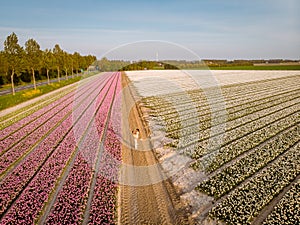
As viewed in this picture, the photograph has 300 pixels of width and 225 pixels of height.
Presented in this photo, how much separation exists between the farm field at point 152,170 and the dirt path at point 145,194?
1.5 inches

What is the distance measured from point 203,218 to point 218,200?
129 centimetres

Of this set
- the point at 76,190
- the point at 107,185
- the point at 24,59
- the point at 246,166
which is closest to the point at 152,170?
the point at 107,185

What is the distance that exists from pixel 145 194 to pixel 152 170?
2.09 metres

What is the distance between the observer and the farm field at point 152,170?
838cm

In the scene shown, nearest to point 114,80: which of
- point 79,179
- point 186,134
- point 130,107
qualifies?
point 130,107

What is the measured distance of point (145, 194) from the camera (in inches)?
376

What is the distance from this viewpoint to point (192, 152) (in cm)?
1370

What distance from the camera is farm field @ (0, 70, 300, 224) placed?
330 inches

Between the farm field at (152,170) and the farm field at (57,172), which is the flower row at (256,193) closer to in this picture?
the farm field at (152,170)

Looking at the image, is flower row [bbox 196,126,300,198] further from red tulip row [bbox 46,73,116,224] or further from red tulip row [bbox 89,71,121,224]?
red tulip row [bbox 46,73,116,224]

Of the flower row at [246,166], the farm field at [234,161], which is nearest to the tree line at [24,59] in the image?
the farm field at [234,161]

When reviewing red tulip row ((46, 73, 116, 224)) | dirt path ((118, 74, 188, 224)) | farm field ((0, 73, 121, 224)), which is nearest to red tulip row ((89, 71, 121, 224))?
farm field ((0, 73, 121, 224))

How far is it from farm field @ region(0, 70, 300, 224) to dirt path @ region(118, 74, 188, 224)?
0.12 feet

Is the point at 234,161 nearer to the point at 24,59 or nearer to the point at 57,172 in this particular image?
the point at 57,172
